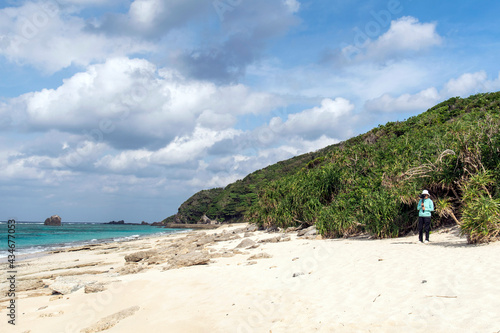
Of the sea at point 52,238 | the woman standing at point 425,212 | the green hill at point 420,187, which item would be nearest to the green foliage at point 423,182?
the green hill at point 420,187

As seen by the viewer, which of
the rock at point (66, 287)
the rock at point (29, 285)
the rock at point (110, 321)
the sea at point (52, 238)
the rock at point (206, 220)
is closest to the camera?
the rock at point (110, 321)

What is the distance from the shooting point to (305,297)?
268 inches

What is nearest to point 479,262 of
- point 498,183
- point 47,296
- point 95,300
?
point 498,183

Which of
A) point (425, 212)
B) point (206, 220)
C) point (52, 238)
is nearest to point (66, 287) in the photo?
point (425, 212)

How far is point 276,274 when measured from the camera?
30.5ft

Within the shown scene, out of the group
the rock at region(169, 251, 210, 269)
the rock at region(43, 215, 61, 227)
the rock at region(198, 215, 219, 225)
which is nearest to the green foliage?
the rock at region(169, 251, 210, 269)

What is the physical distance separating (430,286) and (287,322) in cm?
276

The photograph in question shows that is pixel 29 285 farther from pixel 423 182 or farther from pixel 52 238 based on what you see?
pixel 52 238

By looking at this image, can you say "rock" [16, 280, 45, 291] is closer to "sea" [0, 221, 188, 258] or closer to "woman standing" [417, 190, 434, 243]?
"sea" [0, 221, 188, 258]

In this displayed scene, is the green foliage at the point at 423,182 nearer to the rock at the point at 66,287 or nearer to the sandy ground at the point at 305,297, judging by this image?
the sandy ground at the point at 305,297

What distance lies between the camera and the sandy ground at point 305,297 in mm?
5215

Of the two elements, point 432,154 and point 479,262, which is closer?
point 479,262

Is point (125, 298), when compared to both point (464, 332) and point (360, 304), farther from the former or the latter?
point (464, 332)

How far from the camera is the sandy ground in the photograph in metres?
5.21
